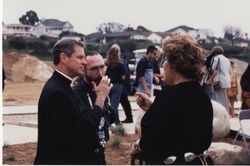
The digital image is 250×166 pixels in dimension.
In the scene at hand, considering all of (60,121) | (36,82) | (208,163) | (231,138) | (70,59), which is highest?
(70,59)

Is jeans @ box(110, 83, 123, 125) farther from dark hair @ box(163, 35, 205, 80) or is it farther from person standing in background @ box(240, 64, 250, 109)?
dark hair @ box(163, 35, 205, 80)

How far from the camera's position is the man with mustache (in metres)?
3.49

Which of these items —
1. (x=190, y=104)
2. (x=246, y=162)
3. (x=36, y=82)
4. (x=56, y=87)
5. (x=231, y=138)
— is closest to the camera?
(x=190, y=104)

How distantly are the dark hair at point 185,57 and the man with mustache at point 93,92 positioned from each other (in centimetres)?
60

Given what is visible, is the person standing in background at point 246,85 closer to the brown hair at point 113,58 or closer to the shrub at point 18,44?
the brown hair at point 113,58

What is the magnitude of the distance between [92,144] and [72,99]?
0.95 feet

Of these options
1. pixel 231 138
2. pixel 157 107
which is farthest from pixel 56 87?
pixel 231 138

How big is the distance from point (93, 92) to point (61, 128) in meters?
0.67

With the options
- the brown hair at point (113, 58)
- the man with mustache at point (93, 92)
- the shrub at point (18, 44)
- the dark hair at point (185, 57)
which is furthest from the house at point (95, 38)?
the dark hair at point (185, 57)

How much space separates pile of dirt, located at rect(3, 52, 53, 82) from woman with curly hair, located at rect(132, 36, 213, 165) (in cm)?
2798

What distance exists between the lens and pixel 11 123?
11.4 meters

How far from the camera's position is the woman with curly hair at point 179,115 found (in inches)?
116

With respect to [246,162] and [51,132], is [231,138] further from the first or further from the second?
[51,132]

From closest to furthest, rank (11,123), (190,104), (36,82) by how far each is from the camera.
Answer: (190,104) → (11,123) → (36,82)
